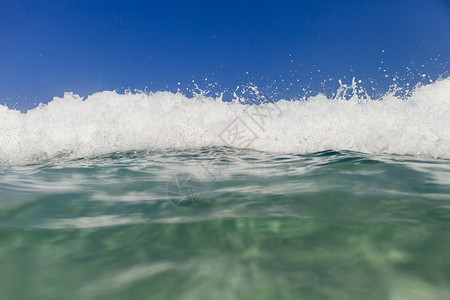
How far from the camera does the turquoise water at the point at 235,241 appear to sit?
1296mm

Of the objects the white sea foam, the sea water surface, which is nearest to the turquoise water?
the sea water surface

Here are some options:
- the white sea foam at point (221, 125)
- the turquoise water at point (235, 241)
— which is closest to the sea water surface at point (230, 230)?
the turquoise water at point (235, 241)

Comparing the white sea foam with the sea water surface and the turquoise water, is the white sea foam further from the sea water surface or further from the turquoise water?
the turquoise water

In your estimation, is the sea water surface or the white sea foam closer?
the sea water surface

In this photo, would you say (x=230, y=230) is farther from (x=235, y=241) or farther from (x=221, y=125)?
(x=221, y=125)

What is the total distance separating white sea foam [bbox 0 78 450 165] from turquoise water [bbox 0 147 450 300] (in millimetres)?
3241

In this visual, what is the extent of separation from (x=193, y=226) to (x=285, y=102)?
329 inches

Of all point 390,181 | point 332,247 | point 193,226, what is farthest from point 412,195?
point 193,226

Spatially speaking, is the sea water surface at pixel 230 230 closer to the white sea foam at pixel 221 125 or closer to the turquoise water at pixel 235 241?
the turquoise water at pixel 235 241

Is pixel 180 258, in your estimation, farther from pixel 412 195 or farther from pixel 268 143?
pixel 268 143

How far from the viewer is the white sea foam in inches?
238

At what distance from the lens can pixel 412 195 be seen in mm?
2389

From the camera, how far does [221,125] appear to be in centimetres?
861

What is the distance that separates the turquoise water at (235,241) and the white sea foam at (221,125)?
324 centimetres
